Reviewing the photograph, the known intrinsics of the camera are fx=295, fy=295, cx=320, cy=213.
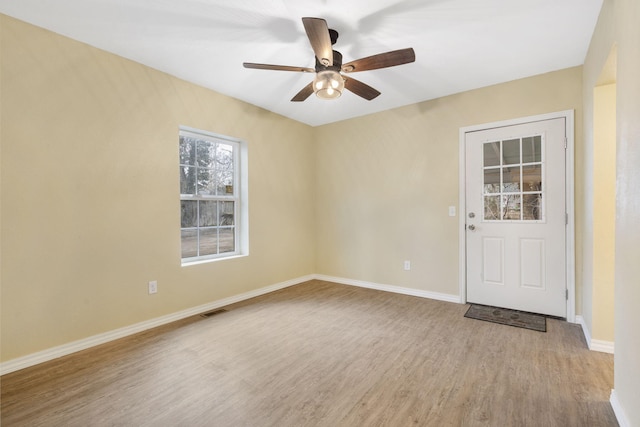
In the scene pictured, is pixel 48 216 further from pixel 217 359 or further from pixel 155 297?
pixel 217 359

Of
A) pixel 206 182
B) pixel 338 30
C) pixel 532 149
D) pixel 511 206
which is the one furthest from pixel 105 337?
pixel 532 149

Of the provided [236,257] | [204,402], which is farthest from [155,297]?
[204,402]

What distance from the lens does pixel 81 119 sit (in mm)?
2436

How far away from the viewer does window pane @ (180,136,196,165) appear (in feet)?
10.8

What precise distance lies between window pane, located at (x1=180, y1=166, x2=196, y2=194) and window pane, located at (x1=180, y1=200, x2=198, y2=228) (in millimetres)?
124

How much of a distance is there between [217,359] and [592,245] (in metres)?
3.08

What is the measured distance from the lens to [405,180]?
3910 millimetres

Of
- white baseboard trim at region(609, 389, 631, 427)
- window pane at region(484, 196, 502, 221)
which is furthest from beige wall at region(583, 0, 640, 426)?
window pane at region(484, 196, 502, 221)

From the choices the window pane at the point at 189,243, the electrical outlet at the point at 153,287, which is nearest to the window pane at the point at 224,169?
the window pane at the point at 189,243

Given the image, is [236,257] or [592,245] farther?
[236,257]

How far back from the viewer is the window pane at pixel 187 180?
3264mm

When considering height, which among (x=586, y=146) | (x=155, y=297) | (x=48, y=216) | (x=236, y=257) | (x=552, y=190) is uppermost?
(x=586, y=146)

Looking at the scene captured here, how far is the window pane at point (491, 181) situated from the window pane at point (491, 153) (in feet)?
0.26

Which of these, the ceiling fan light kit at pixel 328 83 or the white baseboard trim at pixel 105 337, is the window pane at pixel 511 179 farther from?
the white baseboard trim at pixel 105 337
